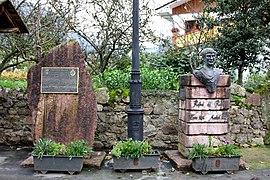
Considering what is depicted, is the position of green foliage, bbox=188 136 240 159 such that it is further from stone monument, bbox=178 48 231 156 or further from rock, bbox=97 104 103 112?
rock, bbox=97 104 103 112

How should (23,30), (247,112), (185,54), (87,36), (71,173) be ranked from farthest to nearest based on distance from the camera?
(87,36) → (185,54) → (247,112) → (23,30) → (71,173)

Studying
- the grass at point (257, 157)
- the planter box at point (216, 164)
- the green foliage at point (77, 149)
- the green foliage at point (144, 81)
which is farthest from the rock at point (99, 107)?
the grass at point (257, 157)

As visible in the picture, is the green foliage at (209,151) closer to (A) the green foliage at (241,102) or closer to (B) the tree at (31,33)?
(A) the green foliage at (241,102)

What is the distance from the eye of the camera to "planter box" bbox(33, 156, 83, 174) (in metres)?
5.01

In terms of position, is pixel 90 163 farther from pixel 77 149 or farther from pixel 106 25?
pixel 106 25

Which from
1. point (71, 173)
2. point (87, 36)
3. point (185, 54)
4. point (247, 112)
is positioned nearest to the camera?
point (71, 173)

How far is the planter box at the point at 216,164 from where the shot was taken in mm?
5113

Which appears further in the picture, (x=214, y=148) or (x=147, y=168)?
(x=214, y=148)

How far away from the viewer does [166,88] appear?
7.40 metres

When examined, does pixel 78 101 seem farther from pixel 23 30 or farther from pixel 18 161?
pixel 23 30

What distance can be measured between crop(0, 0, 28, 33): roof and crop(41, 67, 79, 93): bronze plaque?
162 centimetres

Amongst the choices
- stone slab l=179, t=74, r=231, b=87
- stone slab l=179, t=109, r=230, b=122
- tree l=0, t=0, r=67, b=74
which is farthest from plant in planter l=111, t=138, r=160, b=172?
tree l=0, t=0, r=67, b=74

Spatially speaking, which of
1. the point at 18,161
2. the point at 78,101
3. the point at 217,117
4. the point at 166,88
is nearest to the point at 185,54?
the point at 166,88

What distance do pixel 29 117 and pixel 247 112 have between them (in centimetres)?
495
